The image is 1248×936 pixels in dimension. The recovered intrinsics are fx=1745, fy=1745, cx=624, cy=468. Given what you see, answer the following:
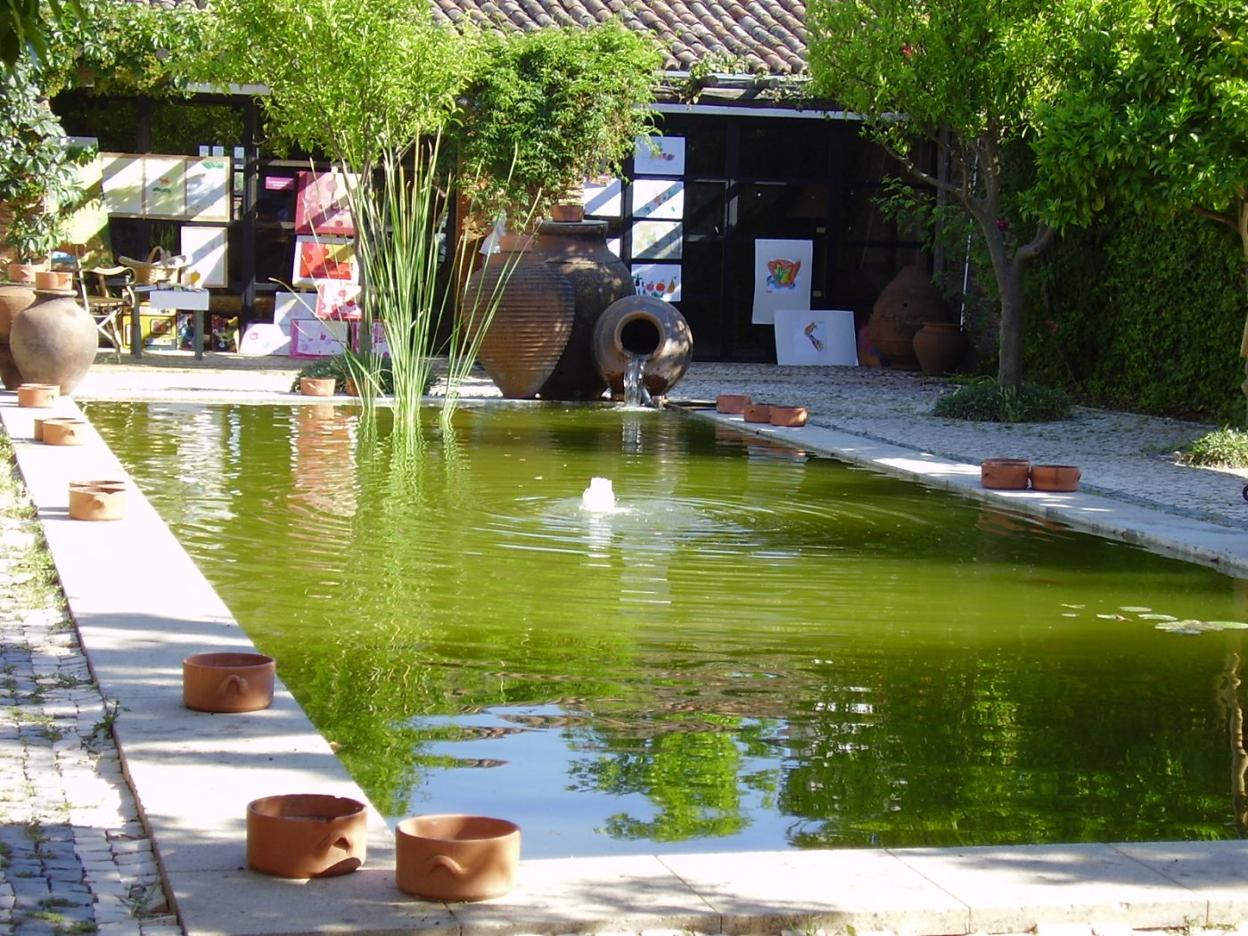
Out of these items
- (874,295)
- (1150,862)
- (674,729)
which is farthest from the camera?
(874,295)

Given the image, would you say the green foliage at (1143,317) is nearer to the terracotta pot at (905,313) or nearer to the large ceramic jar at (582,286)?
the terracotta pot at (905,313)

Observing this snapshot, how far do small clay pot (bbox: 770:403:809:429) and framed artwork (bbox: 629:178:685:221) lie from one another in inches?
254

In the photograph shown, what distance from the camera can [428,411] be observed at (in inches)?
451

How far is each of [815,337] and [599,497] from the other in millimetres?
10473

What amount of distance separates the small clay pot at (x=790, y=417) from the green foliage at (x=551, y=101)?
480 cm

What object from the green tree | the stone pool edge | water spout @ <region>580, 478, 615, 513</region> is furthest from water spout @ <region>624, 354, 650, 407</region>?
the stone pool edge

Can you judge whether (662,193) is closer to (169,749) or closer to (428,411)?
(428,411)

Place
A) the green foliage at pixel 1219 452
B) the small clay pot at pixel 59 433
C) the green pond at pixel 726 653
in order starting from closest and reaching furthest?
the green pond at pixel 726 653
the small clay pot at pixel 59 433
the green foliage at pixel 1219 452

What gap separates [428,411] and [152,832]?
8.49 m

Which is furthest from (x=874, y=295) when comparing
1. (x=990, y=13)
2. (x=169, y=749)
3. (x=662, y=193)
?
(x=169, y=749)

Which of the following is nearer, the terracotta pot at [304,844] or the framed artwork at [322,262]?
the terracotta pot at [304,844]

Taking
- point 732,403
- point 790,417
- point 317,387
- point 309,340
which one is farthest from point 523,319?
point 309,340

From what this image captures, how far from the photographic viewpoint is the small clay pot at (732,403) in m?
12.1

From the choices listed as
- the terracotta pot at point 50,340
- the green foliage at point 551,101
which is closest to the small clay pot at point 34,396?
the terracotta pot at point 50,340
